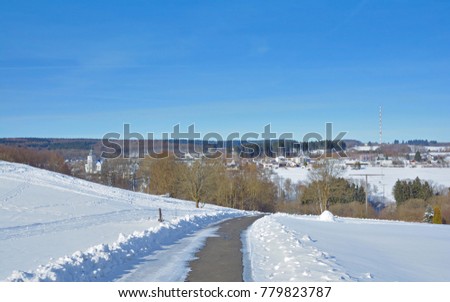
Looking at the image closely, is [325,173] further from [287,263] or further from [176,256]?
[287,263]

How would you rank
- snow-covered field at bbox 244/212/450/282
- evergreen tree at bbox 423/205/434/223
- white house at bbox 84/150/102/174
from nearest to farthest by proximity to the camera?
snow-covered field at bbox 244/212/450/282
evergreen tree at bbox 423/205/434/223
white house at bbox 84/150/102/174

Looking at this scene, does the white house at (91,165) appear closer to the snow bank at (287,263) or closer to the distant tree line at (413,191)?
the distant tree line at (413,191)

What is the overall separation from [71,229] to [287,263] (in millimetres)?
17939

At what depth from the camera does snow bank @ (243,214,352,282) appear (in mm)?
10375

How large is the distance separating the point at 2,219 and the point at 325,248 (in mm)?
24422

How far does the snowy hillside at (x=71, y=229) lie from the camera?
11727 mm

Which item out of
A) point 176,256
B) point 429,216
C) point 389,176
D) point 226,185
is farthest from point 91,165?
point 176,256

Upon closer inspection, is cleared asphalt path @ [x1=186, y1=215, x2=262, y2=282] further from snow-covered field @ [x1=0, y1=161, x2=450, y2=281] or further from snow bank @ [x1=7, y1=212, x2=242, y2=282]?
snow bank @ [x1=7, y1=212, x2=242, y2=282]

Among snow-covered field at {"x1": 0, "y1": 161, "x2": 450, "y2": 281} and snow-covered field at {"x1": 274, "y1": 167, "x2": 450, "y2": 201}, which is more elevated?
snow-covered field at {"x1": 0, "y1": 161, "x2": 450, "y2": 281}

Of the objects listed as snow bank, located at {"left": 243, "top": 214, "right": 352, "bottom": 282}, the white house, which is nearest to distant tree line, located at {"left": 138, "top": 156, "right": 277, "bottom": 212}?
the white house

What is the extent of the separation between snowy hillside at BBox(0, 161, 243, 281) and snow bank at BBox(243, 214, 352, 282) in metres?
2.58
